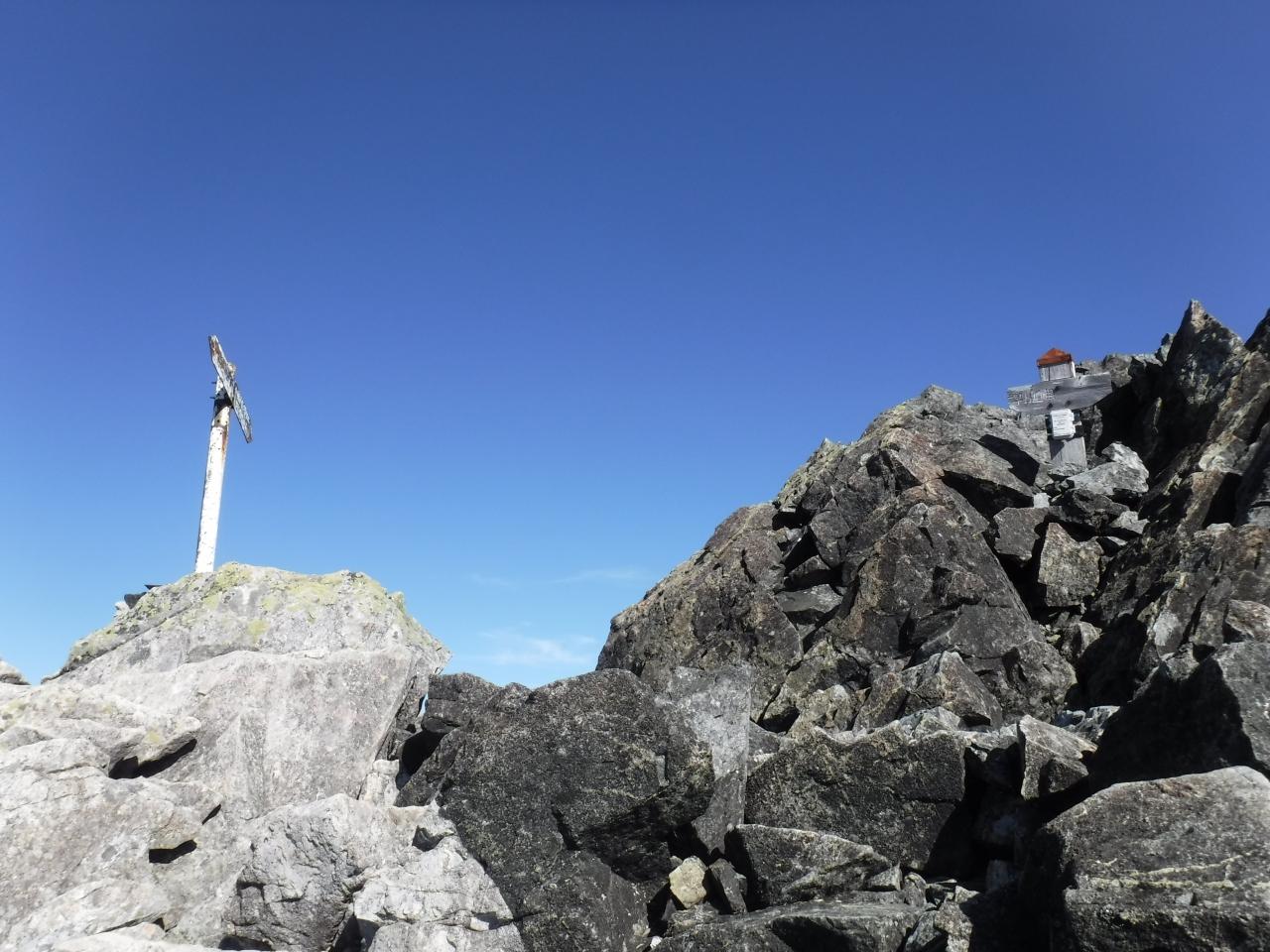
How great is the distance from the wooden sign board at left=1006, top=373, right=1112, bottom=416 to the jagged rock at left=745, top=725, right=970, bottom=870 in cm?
1841

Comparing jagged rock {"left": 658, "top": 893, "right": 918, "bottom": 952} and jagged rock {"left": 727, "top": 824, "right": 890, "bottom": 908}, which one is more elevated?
jagged rock {"left": 727, "top": 824, "right": 890, "bottom": 908}

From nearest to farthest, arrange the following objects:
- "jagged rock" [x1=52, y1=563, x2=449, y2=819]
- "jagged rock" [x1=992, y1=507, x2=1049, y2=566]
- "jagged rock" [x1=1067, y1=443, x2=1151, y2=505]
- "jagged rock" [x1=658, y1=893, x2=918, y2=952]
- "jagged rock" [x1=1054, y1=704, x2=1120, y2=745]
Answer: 1. "jagged rock" [x1=658, y1=893, x2=918, y2=952]
2. "jagged rock" [x1=1054, y1=704, x2=1120, y2=745]
3. "jagged rock" [x1=52, y1=563, x2=449, y2=819]
4. "jagged rock" [x1=992, y1=507, x2=1049, y2=566]
5. "jagged rock" [x1=1067, y1=443, x2=1151, y2=505]

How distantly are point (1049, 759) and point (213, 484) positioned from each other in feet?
77.4

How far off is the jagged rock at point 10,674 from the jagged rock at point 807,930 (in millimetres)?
13340

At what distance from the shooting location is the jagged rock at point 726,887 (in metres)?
11.6

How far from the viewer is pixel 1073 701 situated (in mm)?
16984

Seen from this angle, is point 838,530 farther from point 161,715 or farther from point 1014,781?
point 161,715

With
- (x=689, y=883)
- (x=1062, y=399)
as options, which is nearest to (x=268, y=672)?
(x=689, y=883)

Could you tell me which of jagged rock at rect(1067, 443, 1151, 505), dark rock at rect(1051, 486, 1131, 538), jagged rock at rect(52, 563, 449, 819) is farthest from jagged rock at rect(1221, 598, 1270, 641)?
jagged rock at rect(52, 563, 449, 819)

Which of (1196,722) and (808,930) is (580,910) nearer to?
(808,930)

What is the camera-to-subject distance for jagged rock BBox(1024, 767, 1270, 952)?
7.74 m

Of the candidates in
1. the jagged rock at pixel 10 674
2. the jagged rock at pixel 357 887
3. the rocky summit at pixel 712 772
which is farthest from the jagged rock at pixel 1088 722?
the jagged rock at pixel 10 674

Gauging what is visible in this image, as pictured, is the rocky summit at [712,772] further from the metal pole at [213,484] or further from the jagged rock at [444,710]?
the metal pole at [213,484]

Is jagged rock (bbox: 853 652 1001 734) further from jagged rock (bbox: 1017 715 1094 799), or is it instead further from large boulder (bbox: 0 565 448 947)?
large boulder (bbox: 0 565 448 947)
